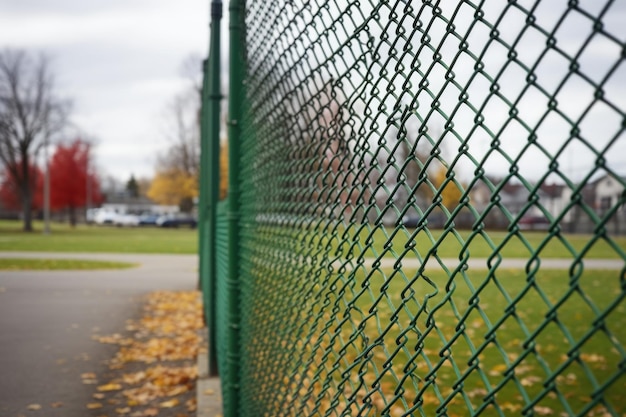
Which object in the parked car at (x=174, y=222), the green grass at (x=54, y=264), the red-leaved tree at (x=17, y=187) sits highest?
the red-leaved tree at (x=17, y=187)

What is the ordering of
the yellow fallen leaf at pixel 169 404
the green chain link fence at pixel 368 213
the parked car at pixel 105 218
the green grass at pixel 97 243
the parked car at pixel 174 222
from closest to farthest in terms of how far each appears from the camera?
the green chain link fence at pixel 368 213 → the yellow fallen leaf at pixel 169 404 → the green grass at pixel 97 243 → the parked car at pixel 174 222 → the parked car at pixel 105 218

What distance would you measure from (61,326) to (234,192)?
18.4ft

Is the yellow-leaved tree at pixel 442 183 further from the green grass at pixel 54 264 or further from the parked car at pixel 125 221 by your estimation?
the parked car at pixel 125 221

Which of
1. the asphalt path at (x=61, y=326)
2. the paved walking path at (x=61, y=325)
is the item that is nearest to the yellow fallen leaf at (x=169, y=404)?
the paved walking path at (x=61, y=325)

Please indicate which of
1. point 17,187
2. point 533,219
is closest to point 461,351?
point 533,219

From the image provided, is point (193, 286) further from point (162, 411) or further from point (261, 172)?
point (261, 172)

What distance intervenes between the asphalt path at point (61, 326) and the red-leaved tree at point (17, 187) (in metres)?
36.3

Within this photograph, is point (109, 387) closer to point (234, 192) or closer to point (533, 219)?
point (234, 192)

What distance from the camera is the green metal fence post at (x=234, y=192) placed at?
3322mm

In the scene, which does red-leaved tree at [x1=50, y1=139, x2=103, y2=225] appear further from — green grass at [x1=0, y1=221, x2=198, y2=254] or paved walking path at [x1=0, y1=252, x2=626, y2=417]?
paved walking path at [x1=0, y1=252, x2=626, y2=417]

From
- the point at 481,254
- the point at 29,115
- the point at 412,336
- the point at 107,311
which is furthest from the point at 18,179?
the point at 412,336

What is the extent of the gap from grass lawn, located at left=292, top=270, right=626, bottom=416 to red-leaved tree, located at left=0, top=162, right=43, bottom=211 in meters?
44.4

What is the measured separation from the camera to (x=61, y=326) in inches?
314

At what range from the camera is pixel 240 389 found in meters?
3.38
